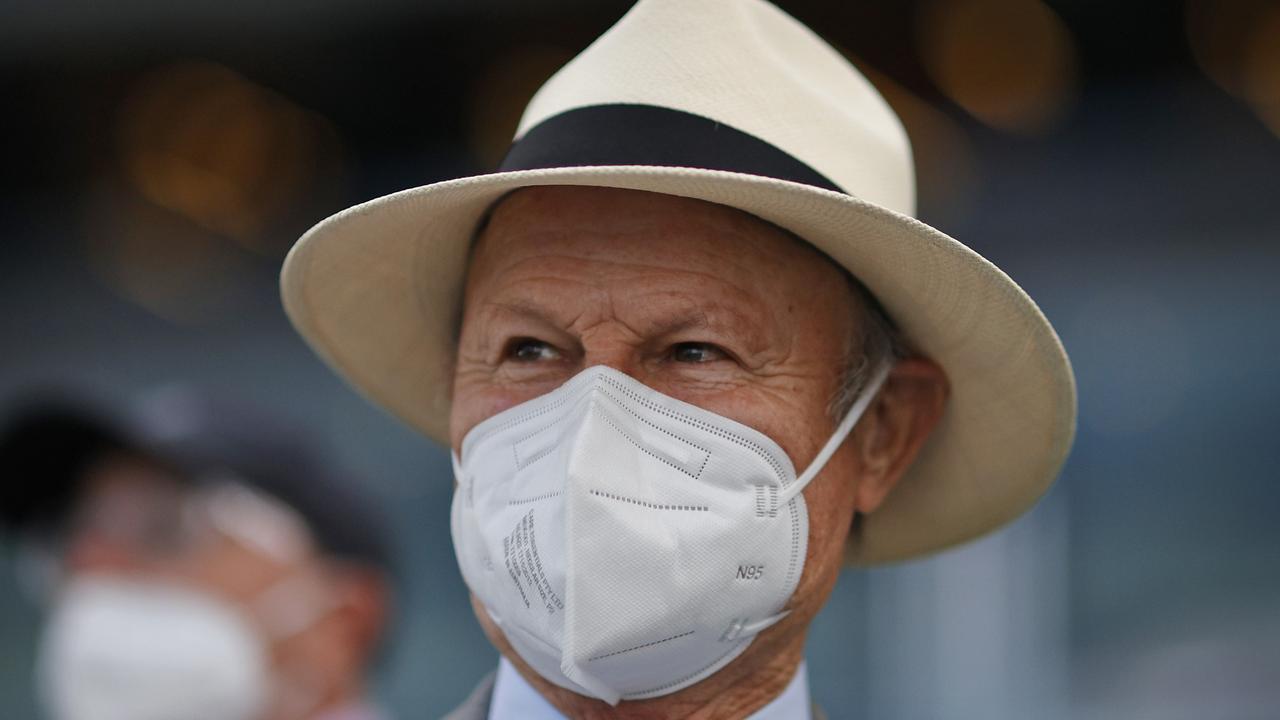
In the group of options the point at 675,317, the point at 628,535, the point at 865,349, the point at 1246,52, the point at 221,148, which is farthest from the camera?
the point at 221,148

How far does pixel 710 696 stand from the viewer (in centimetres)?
229

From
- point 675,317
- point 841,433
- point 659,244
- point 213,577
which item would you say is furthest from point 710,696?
point 213,577

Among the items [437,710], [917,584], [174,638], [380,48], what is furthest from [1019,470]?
[380,48]

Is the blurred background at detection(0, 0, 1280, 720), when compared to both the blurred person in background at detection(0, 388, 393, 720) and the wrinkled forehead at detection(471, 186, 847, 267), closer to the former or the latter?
the blurred person in background at detection(0, 388, 393, 720)

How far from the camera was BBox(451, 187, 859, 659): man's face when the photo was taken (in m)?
2.25

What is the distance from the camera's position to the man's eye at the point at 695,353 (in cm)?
228

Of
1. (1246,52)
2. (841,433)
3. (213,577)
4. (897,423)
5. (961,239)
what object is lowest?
(961,239)

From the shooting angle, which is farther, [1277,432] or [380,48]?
[380,48]

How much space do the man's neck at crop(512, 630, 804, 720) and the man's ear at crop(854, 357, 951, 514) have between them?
337mm

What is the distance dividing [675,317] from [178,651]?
297cm

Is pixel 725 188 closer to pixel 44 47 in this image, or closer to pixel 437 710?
pixel 437 710

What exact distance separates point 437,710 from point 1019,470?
596 cm

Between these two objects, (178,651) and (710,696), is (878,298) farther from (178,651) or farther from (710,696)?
(178,651)

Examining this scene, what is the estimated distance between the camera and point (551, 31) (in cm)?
852
